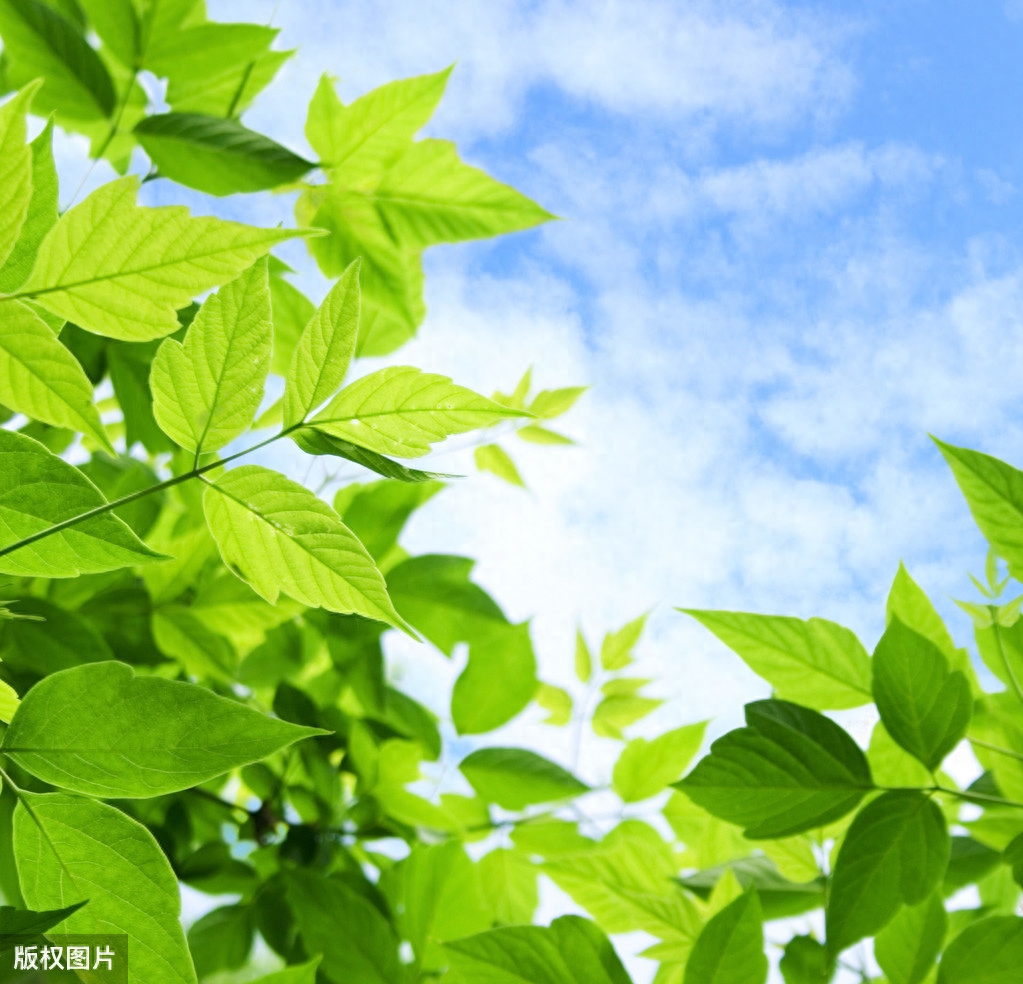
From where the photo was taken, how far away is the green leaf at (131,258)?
0.75ft

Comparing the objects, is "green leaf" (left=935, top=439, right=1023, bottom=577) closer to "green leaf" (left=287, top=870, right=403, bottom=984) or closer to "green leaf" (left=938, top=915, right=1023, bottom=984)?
"green leaf" (left=938, top=915, right=1023, bottom=984)

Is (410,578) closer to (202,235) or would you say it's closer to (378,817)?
(378,817)

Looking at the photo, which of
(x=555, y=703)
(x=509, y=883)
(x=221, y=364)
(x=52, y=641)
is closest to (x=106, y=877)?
(x=221, y=364)

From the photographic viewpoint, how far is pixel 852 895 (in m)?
0.36

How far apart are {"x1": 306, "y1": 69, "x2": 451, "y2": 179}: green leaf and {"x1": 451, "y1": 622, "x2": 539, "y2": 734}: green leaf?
0.99ft

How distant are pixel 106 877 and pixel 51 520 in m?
→ 0.10

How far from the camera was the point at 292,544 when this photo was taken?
0.87 feet

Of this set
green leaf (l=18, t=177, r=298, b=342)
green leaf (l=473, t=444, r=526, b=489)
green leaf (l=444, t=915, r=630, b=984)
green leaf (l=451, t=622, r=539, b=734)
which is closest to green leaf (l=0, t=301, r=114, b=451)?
green leaf (l=18, t=177, r=298, b=342)

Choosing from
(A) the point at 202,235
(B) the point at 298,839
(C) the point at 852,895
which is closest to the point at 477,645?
(B) the point at 298,839

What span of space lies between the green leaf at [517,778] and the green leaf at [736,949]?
0.69 feet

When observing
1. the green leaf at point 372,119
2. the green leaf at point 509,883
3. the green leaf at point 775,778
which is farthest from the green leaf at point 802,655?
the green leaf at point 372,119

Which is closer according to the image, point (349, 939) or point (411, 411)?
point (411, 411)

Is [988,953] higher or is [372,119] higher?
[372,119]

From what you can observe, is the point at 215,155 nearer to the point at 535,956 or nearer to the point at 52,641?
the point at 52,641
